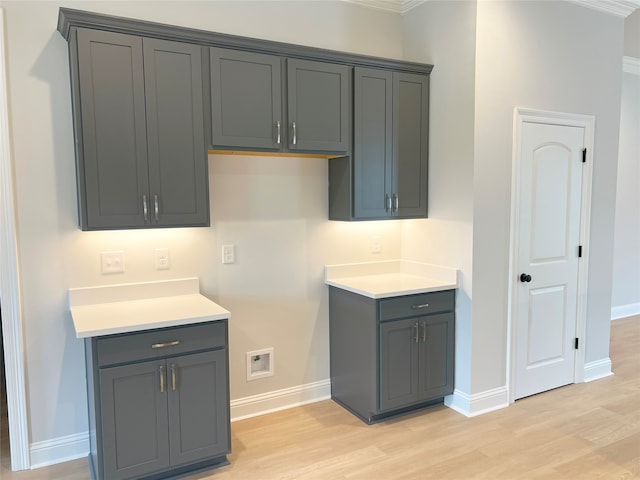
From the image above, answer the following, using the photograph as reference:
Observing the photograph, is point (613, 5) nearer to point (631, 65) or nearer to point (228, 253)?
point (631, 65)

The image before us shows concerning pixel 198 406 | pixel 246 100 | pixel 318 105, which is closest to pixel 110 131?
pixel 246 100

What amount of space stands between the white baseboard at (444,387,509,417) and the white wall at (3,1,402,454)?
0.97m

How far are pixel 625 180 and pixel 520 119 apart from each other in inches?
129

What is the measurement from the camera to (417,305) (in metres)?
3.10

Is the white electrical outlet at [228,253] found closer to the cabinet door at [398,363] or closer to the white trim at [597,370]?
the cabinet door at [398,363]

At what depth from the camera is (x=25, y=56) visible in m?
2.46

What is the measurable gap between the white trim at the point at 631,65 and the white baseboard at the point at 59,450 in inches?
252

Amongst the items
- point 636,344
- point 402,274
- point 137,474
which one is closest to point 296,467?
point 137,474

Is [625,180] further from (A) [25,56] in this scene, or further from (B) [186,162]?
(A) [25,56]

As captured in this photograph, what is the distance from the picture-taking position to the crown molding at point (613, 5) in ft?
11.5

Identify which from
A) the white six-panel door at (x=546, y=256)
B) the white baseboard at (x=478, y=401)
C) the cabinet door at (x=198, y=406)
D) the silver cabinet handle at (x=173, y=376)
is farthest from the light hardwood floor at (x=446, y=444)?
the silver cabinet handle at (x=173, y=376)

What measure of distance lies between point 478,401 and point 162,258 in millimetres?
2373

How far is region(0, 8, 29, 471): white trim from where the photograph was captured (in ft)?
7.93

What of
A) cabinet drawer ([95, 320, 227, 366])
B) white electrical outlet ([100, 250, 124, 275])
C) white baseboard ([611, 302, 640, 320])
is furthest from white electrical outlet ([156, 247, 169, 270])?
white baseboard ([611, 302, 640, 320])
